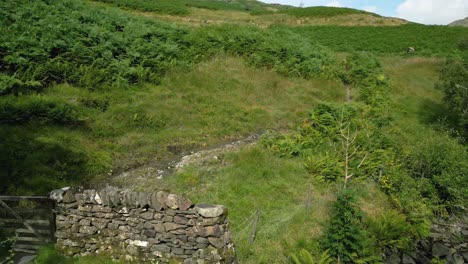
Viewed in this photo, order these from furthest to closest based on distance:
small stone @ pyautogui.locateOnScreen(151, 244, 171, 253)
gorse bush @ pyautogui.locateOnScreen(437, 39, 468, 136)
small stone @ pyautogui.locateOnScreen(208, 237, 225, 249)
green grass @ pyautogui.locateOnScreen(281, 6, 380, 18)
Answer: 1. green grass @ pyautogui.locateOnScreen(281, 6, 380, 18)
2. gorse bush @ pyautogui.locateOnScreen(437, 39, 468, 136)
3. small stone @ pyautogui.locateOnScreen(151, 244, 171, 253)
4. small stone @ pyautogui.locateOnScreen(208, 237, 225, 249)

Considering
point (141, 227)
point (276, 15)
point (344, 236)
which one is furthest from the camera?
point (276, 15)

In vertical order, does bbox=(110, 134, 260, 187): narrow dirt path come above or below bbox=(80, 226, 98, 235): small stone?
below

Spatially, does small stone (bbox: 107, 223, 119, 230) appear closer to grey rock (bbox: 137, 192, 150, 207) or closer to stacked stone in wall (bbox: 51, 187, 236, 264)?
stacked stone in wall (bbox: 51, 187, 236, 264)

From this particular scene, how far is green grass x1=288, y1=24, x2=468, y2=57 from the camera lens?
129 ft

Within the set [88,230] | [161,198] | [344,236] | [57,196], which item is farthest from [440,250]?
[57,196]

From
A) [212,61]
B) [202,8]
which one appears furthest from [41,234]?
[202,8]

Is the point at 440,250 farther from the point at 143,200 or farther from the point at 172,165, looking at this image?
the point at 172,165

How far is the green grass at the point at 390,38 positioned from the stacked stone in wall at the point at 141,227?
105 feet

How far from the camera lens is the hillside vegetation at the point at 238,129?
1145 centimetres

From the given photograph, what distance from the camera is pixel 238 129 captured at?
722 inches

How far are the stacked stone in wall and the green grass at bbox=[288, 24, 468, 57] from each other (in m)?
32.1

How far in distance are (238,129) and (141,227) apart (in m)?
10.5

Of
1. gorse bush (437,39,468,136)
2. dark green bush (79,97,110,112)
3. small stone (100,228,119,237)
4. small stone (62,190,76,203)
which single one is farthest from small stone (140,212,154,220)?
gorse bush (437,39,468,136)

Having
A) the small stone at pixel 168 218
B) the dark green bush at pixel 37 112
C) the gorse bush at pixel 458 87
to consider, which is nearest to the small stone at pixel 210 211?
the small stone at pixel 168 218
